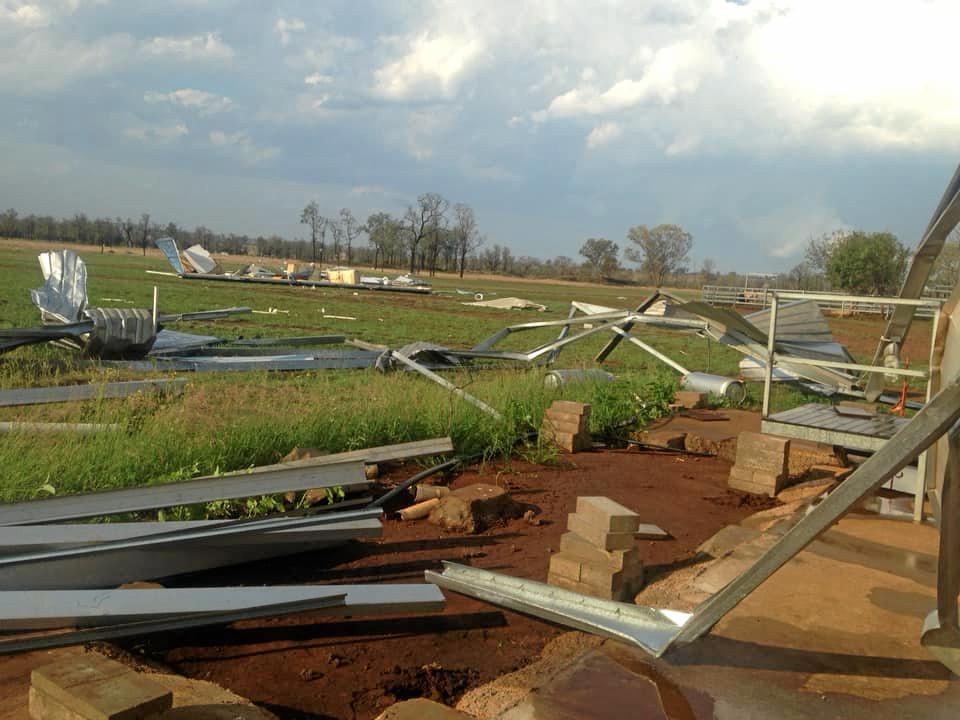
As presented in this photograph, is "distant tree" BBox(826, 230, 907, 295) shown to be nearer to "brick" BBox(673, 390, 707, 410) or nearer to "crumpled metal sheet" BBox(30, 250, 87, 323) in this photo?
"brick" BBox(673, 390, 707, 410)

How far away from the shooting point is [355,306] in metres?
27.7

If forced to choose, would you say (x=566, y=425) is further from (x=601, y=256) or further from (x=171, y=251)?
(x=601, y=256)

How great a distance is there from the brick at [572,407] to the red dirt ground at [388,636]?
174 cm

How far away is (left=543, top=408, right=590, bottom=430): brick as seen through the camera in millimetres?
7168

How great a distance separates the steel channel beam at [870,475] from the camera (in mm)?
2424

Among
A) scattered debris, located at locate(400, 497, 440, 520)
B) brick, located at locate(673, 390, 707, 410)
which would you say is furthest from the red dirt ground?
brick, located at locate(673, 390, 707, 410)

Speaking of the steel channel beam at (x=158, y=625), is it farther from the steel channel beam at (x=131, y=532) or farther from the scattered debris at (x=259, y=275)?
the scattered debris at (x=259, y=275)

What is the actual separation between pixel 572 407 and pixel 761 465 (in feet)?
5.62

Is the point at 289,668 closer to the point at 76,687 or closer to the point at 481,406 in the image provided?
the point at 76,687

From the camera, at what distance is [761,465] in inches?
245

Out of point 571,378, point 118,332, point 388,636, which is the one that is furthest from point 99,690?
point 118,332

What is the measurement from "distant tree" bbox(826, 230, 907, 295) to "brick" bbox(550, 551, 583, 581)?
46341 millimetres

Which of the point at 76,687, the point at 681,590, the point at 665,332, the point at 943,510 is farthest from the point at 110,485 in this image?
the point at 665,332

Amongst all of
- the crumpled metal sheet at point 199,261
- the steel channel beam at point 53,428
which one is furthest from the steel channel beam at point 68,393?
the crumpled metal sheet at point 199,261
